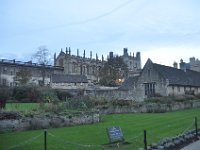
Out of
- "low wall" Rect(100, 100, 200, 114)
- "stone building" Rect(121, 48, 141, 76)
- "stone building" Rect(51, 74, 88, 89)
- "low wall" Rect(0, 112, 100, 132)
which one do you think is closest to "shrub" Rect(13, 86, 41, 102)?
"low wall" Rect(100, 100, 200, 114)

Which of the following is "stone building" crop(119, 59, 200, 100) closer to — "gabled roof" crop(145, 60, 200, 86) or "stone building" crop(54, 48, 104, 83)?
"gabled roof" crop(145, 60, 200, 86)

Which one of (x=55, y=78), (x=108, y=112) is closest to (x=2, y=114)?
(x=108, y=112)

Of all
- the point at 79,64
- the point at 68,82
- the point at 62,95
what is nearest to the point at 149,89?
the point at 62,95

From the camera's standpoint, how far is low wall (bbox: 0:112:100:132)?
20594mm

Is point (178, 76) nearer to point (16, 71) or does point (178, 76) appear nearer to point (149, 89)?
point (149, 89)

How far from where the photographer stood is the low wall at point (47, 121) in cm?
2059

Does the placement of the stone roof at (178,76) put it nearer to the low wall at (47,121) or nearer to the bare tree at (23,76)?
the low wall at (47,121)

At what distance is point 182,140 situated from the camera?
1582 centimetres

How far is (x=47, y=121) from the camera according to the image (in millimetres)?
22391

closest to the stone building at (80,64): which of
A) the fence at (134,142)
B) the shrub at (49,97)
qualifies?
the shrub at (49,97)

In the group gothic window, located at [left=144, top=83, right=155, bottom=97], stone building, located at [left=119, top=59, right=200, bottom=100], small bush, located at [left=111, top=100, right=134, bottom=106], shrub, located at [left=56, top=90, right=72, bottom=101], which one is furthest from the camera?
gothic window, located at [left=144, top=83, right=155, bottom=97]

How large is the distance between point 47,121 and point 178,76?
126ft

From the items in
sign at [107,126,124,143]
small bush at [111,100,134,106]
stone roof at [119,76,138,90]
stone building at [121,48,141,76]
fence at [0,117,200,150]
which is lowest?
fence at [0,117,200,150]

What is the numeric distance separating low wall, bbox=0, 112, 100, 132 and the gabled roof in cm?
2836
